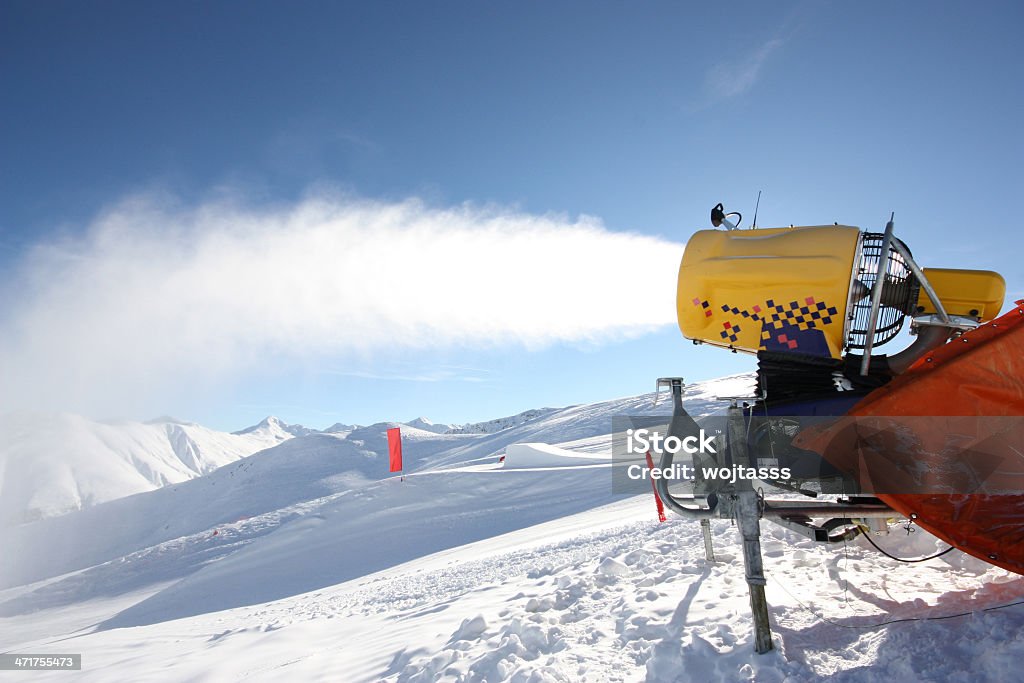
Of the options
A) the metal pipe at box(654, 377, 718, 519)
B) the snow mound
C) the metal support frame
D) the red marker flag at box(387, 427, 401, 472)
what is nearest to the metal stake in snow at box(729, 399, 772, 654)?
the metal support frame

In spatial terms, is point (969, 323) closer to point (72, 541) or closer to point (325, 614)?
point (325, 614)

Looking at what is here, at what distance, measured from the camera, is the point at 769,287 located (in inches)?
142

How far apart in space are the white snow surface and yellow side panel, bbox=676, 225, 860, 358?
2014 mm

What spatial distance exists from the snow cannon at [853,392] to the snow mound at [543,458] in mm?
24482

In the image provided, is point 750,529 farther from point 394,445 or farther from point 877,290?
point 394,445

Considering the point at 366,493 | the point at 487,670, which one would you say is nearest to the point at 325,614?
the point at 487,670

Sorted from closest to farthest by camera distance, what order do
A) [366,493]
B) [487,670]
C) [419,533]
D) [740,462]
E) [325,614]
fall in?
[740,462], [487,670], [325,614], [419,533], [366,493]

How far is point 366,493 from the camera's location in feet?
90.0

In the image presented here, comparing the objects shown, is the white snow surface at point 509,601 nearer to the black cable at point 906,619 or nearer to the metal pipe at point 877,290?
the black cable at point 906,619

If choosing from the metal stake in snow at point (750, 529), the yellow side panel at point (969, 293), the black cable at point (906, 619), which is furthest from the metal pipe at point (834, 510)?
the yellow side panel at point (969, 293)

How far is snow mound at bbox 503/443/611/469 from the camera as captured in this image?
94.8 ft

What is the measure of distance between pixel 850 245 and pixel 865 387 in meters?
0.98

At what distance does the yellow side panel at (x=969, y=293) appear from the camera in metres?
3.66

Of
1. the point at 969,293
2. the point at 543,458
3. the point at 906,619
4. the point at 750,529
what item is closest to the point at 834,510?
the point at 750,529
